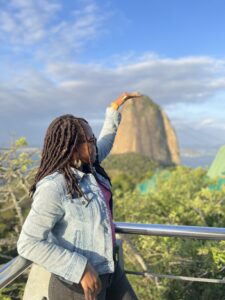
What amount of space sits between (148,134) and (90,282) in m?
49.5

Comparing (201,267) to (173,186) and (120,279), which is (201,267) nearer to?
(120,279)

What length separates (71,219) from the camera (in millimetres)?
1521

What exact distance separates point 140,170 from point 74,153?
92.1 ft

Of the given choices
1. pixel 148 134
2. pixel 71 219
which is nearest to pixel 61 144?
pixel 71 219

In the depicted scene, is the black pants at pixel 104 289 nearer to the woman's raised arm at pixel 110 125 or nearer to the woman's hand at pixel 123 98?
the woman's raised arm at pixel 110 125

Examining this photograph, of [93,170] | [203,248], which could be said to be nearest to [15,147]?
[203,248]

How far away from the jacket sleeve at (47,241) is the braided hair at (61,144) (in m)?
0.12

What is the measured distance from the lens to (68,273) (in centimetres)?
148

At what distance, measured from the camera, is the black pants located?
1.57 meters

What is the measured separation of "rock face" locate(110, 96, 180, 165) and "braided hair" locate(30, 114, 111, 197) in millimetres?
45027

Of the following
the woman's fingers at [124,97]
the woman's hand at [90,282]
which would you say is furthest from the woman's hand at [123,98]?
the woman's hand at [90,282]

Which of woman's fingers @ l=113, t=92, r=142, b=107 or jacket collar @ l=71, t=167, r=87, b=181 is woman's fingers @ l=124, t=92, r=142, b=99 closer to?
woman's fingers @ l=113, t=92, r=142, b=107

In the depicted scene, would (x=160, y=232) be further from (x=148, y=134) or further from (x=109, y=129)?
(x=148, y=134)

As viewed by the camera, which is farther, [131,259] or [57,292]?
[131,259]
